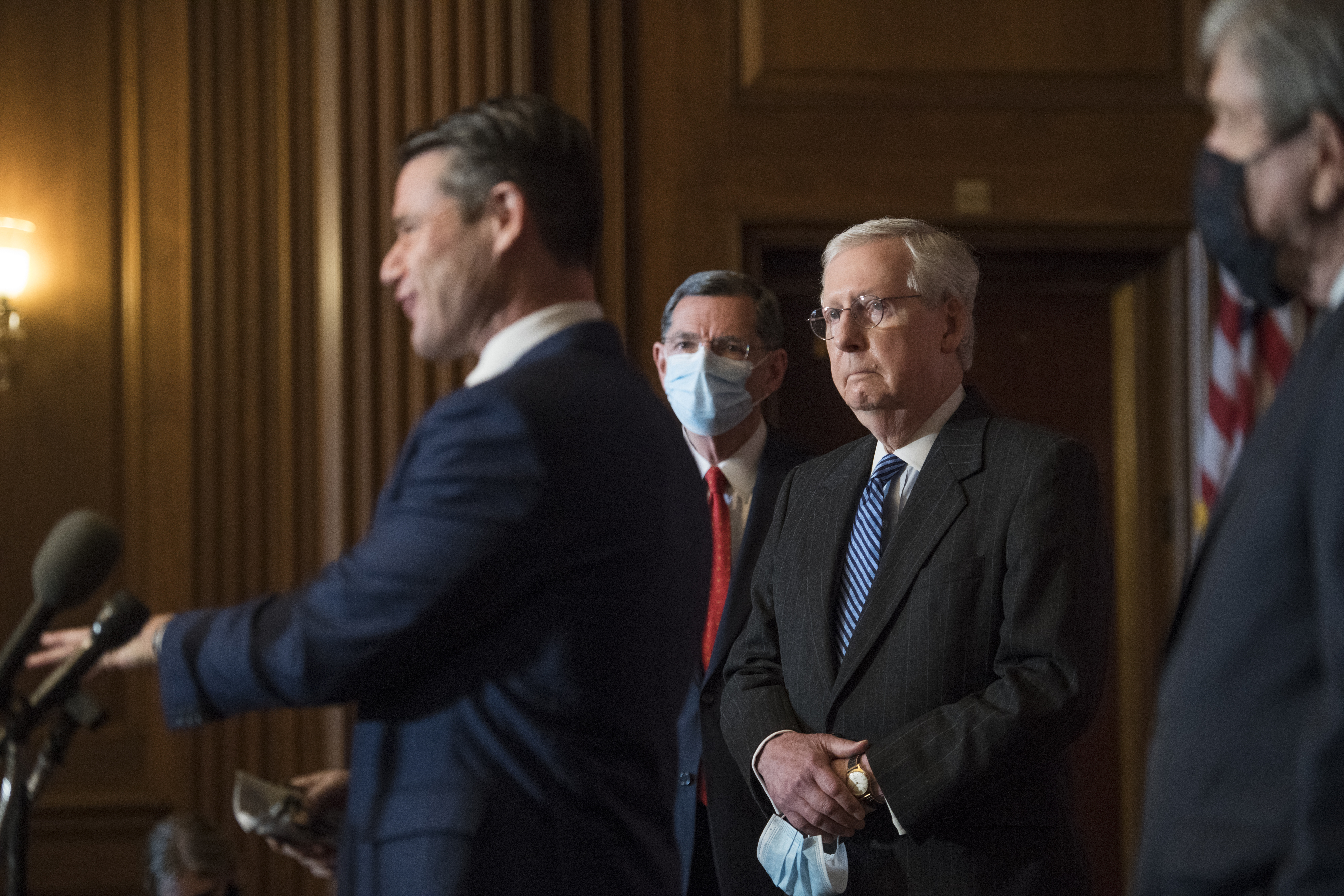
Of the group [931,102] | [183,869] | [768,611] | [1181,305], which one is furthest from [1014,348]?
[183,869]

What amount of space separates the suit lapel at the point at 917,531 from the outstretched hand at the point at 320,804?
858 millimetres

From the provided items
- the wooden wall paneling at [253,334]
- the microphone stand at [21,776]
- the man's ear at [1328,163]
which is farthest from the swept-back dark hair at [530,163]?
the wooden wall paneling at [253,334]

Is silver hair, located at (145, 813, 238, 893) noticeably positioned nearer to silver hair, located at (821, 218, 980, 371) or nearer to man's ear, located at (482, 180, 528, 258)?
man's ear, located at (482, 180, 528, 258)

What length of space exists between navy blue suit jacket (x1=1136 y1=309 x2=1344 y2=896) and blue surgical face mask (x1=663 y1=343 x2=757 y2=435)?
168 cm

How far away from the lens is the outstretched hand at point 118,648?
149cm

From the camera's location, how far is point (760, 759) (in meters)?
2.28

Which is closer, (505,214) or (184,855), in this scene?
A: (505,214)

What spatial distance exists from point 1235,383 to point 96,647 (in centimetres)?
329

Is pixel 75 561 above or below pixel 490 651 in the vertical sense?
above

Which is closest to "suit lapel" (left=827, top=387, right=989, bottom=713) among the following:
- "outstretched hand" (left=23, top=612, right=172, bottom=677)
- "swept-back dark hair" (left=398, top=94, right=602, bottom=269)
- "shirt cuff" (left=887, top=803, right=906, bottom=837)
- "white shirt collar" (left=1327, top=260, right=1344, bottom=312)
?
"shirt cuff" (left=887, top=803, right=906, bottom=837)

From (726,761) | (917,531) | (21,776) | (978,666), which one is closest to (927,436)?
(917,531)

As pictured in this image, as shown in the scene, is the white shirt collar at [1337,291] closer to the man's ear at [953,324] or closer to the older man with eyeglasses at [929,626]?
the older man with eyeglasses at [929,626]

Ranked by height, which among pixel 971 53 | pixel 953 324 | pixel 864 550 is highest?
pixel 971 53

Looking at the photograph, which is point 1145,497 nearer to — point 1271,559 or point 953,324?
point 953,324
